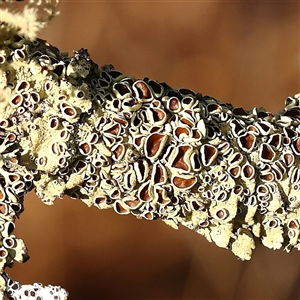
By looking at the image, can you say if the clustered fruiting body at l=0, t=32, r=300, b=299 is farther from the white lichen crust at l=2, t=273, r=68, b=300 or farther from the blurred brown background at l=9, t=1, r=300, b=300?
the blurred brown background at l=9, t=1, r=300, b=300

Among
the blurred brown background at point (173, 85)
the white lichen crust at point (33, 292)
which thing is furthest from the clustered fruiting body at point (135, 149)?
the blurred brown background at point (173, 85)

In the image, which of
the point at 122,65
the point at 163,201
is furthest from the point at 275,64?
the point at 163,201

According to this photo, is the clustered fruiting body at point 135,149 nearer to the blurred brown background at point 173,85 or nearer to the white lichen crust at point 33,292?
the white lichen crust at point 33,292

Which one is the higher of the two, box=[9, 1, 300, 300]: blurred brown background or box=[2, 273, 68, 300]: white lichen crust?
box=[9, 1, 300, 300]: blurred brown background

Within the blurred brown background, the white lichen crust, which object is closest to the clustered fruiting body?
the white lichen crust

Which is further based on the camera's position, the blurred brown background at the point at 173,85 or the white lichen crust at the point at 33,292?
the blurred brown background at the point at 173,85
